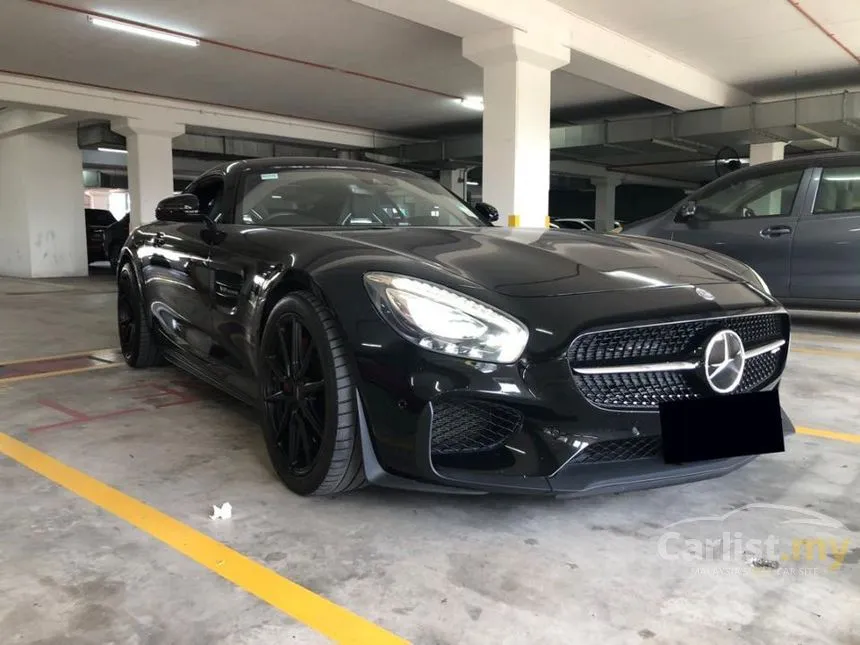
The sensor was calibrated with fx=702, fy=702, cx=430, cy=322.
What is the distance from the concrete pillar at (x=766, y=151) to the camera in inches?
527

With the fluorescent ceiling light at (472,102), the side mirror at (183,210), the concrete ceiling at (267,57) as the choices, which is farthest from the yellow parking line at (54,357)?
the fluorescent ceiling light at (472,102)

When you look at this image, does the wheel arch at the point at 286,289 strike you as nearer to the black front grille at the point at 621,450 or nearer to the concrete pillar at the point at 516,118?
the black front grille at the point at 621,450

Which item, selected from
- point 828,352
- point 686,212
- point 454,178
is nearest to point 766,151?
point 454,178

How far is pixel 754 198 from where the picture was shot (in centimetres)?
555

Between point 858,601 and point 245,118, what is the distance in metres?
14.1

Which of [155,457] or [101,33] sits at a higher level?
[101,33]

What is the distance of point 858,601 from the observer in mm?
1590

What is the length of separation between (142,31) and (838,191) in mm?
7637

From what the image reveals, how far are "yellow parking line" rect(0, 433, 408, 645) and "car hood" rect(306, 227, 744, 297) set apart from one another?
0.89 m

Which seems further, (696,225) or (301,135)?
(301,135)

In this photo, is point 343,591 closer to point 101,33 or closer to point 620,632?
point 620,632

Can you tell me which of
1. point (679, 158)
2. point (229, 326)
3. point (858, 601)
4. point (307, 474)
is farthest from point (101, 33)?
point (679, 158)

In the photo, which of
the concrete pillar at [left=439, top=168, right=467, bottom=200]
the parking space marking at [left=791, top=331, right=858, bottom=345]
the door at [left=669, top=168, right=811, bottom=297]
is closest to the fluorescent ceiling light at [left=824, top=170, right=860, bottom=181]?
the door at [left=669, top=168, right=811, bottom=297]

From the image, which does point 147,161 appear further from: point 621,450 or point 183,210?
point 621,450
